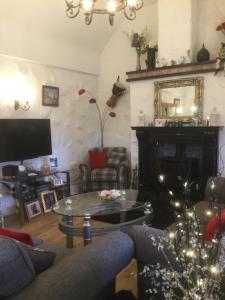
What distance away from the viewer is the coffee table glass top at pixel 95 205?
9.54ft

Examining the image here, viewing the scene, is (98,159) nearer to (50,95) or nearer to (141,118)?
(141,118)

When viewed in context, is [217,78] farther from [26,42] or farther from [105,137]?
[26,42]

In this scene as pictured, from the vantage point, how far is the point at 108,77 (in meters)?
5.87

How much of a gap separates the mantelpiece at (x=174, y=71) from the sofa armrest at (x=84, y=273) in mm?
3398

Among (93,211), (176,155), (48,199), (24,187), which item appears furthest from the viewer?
(176,155)

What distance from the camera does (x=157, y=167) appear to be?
4996 millimetres

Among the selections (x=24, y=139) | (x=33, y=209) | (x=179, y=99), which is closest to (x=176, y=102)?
(x=179, y=99)

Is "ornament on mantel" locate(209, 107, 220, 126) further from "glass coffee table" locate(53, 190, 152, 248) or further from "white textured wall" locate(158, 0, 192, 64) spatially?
"glass coffee table" locate(53, 190, 152, 248)

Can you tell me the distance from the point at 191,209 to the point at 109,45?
538 cm

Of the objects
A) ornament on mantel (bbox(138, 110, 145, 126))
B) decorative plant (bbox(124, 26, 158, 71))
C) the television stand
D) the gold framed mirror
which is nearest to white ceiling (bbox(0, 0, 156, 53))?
decorative plant (bbox(124, 26, 158, 71))

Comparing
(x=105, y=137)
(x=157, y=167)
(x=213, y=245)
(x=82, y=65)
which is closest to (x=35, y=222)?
(x=157, y=167)

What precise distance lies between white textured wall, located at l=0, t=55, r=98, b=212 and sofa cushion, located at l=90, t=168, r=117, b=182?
70cm

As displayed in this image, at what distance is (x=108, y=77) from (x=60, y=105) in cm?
129

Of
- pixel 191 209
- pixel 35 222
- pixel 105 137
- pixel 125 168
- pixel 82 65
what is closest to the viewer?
pixel 191 209
